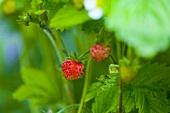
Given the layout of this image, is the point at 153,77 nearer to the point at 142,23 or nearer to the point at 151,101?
the point at 151,101

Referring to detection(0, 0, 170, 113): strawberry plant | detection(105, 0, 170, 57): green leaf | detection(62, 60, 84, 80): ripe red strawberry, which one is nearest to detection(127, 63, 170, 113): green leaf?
detection(0, 0, 170, 113): strawberry plant

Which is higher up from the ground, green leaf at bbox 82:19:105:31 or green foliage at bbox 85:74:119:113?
green leaf at bbox 82:19:105:31

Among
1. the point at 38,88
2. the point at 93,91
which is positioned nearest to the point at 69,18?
the point at 93,91

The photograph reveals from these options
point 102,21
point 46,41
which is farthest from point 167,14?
point 46,41

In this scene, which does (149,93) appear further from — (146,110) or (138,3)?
(138,3)

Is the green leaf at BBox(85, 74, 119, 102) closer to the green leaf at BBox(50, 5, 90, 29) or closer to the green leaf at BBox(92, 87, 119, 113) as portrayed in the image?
Result: the green leaf at BBox(92, 87, 119, 113)

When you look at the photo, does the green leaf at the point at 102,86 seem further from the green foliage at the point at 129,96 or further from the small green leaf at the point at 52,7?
the small green leaf at the point at 52,7

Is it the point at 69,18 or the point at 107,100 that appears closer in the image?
the point at 69,18
